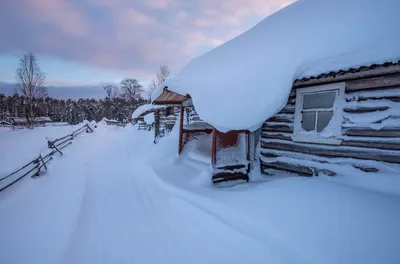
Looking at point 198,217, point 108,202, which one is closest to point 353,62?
point 198,217

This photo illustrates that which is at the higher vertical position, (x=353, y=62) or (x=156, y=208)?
Answer: (x=353, y=62)

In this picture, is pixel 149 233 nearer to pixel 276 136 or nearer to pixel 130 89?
pixel 276 136

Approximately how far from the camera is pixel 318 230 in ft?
9.69

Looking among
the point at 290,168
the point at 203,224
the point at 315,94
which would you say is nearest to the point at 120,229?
the point at 203,224

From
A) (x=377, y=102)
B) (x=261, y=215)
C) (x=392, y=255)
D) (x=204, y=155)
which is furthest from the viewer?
(x=204, y=155)

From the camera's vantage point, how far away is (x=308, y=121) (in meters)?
5.46

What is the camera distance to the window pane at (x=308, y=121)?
538 cm

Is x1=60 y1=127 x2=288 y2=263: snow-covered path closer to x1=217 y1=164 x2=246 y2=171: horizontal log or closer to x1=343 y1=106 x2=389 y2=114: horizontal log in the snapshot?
x1=217 y1=164 x2=246 y2=171: horizontal log

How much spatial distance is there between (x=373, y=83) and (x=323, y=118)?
1.46 meters

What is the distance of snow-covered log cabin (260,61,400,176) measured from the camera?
3678 millimetres

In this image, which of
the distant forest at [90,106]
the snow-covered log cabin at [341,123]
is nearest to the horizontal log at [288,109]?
the snow-covered log cabin at [341,123]

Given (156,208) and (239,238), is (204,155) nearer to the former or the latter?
(156,208)

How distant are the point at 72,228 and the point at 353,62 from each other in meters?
6.65

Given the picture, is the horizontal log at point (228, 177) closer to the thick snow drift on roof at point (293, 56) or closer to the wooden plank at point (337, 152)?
the wooden plank at point (337, 152)
